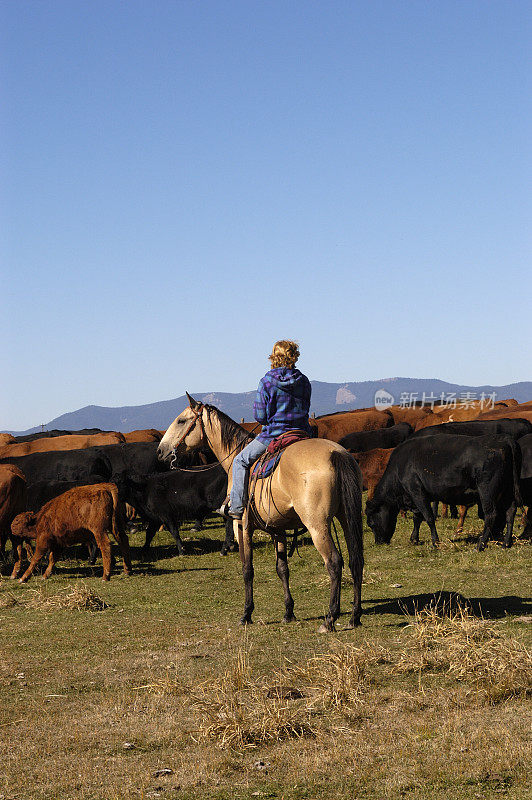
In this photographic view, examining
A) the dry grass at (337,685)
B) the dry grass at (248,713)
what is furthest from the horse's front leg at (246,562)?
the dry grass at (248,713)

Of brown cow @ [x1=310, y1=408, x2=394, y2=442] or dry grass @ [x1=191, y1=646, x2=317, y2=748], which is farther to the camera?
brown cow @ [x1=310, y1=408, x2=394, y2=442]

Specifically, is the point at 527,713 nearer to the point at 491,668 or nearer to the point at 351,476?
the point at 491,668

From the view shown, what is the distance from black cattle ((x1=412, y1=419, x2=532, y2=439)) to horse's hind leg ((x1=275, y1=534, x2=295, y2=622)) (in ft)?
34.9

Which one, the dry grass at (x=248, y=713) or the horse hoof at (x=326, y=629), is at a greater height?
the dry grass at (x=248, y=713)

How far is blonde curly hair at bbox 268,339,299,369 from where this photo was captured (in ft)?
29.2

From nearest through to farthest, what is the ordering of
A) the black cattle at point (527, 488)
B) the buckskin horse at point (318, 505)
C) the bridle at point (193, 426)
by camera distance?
1. the buckskin horse at point (318, 505)
2. the bridle at point (193, 426)
3. the black cattle at point (527, 488)

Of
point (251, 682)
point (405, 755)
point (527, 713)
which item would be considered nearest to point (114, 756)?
point (251, 682)

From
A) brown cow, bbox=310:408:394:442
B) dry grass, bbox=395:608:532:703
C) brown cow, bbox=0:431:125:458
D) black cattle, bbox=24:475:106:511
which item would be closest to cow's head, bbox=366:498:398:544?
black cattle, bbox=24:475:106:511

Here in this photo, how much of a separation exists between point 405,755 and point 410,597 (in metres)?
5.20

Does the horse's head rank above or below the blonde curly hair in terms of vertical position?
below

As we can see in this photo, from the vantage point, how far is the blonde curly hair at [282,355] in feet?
29.2

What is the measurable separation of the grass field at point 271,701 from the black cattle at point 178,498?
18.5 ft

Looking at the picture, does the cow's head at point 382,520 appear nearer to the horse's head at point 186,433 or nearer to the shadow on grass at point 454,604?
the shadow on grass at point 454,604

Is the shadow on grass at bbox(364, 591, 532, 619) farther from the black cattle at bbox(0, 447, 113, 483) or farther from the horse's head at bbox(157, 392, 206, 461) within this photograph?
the black cattle at bbox(0, 447, 113, 483)
